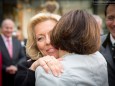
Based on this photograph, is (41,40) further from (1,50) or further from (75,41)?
(1,50)

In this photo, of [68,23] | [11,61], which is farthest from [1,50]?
[68,23]

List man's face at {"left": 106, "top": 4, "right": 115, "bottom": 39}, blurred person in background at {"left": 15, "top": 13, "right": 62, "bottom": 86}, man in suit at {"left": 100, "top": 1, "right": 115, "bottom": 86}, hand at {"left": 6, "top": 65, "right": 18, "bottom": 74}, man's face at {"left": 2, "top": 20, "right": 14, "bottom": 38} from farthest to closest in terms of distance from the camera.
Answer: man's face at {"left": 2, "top": 20, "right": 14, "bottom": 38}, hand at {"left": 6, "top": 65, "right": 18, "bottom": 74}, man's face at {"left": 106, "top": 4, "right": 115, "bottom": 39}, man in suit at {"left": 100, "top": 1, "right": 115, "bottom": 86}, blurred person in background at {"left": 15, "top": 13, "right": 62, "bottom": 86}

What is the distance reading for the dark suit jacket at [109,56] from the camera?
325 centimetres

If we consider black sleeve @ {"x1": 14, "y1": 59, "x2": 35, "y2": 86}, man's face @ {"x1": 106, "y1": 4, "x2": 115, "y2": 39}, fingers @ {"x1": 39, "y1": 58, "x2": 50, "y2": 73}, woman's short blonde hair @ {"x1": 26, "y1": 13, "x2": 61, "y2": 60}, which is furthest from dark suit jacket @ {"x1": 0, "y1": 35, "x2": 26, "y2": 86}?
fingers @ {"x1": 39, "y1": 58, "x2": 50, "y2": 73}

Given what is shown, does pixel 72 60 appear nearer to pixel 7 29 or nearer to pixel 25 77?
pixel 25 77

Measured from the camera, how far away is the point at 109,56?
11.2 ft

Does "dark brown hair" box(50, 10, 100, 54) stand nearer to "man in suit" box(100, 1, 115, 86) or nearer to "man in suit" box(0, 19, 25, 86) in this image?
"man in suit" box(100, 1, 115, 86)

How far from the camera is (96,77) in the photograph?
2.41 meters

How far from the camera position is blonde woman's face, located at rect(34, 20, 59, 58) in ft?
10.5

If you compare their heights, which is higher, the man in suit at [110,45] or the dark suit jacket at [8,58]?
the man in suit at [110,45]

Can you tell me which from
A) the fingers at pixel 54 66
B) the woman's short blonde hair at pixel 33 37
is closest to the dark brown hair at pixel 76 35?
the fingers at pixel 54 66

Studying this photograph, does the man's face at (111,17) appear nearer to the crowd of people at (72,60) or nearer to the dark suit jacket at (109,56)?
the dark suit jacket at (109,56)

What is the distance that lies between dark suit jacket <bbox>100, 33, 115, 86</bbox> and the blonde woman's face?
57cm

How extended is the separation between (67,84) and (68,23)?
44cm
